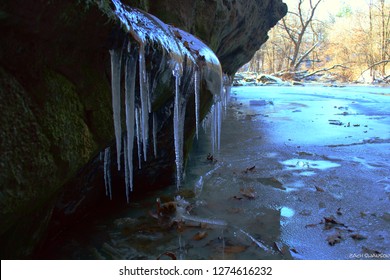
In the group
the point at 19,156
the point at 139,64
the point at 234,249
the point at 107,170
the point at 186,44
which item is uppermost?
the point at 186,44

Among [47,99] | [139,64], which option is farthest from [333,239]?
[47,99]

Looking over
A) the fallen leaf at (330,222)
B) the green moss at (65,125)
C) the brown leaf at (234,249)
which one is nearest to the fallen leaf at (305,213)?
the fallen leaf at (330,222)

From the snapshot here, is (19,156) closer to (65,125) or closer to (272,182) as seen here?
(65,125)

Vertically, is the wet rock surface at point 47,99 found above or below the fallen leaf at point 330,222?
above

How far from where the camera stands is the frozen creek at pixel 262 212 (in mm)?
2342

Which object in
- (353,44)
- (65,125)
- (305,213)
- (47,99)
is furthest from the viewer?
(353,44)

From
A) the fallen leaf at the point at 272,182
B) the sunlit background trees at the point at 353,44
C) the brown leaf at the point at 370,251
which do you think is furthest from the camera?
the sunlit background trees at the point at 353,44

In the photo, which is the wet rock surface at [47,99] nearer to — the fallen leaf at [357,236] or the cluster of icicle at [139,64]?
the cluster of icicle at [139,64]

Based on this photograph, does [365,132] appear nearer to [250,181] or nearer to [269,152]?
[269,152]

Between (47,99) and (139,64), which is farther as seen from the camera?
(139,64)

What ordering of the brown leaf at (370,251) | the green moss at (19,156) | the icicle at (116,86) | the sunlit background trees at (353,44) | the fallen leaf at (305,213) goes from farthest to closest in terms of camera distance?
the sunlit background trees at (353,44), the fallen leaf at (305,213), the brown leaf at (370,251), the icicle at (116,86), the green moss at (19,156)

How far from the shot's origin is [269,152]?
194 inches

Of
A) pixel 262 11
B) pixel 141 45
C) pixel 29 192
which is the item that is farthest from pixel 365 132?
pixel 29 192

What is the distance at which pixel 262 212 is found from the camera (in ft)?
9.59
